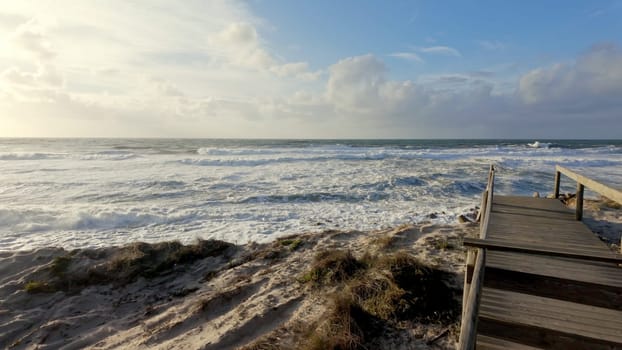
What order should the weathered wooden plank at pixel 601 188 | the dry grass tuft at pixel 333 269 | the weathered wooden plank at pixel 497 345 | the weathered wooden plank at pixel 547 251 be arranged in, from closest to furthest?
the weathered wooden plank at pixel 547 251 → the weathered wooden plank at pixel 497 345 → the weathered wooden plank at pixel 601 188 → the dry grass tuft at pixel 333 269

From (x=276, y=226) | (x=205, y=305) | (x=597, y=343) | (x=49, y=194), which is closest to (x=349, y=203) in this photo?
(x=276, y=226)

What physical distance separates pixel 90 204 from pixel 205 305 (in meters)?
9.81

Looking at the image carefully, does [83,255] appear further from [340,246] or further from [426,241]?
[426,241]

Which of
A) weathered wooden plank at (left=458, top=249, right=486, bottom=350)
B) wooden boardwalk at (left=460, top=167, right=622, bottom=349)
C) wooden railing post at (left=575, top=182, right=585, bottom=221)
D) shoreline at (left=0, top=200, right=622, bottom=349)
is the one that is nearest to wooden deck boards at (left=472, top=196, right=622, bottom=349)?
wooden boardwalk at (left=460, top=167, right=622, bottom=349)

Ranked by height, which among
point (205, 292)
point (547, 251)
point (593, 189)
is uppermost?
point (593, 189)

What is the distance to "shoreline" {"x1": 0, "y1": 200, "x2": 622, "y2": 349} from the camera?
3777 mm

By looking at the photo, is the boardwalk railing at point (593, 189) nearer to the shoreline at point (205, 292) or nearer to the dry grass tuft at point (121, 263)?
the shoreline at point (205, 292)

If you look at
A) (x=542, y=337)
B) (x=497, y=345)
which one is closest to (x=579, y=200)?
(x=542, y=337)

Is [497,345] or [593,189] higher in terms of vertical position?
[593,189]

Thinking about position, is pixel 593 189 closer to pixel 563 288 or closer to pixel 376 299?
pixel 563 288

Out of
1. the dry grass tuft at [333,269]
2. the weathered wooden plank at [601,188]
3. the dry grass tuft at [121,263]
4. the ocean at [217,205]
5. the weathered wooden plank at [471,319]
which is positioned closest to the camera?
the weathered wooden plank at [471,319]

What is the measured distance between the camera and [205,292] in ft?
16.6

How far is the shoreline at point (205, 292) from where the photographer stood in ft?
12.4

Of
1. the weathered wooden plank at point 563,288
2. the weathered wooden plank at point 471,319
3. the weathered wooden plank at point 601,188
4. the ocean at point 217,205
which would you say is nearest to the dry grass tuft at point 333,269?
the weathered wooden plank at point 563,288
